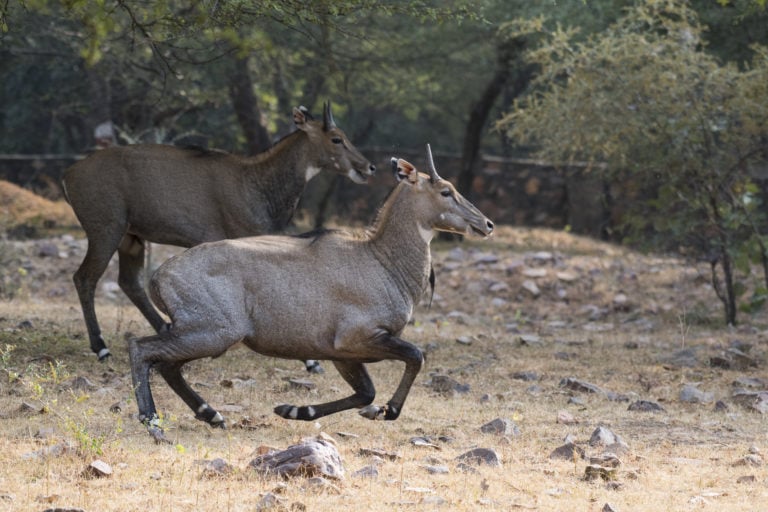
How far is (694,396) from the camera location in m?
9.31

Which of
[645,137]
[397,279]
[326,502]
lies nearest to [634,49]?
[645,137]

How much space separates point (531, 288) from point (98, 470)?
10.4m

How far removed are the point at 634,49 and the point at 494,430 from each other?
660cm

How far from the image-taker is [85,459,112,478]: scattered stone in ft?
19.5

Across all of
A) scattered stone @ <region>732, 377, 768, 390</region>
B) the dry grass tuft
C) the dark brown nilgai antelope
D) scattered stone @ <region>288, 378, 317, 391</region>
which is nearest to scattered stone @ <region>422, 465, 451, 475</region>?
scattered stone @ <region>288, 378, 317, 391</region>

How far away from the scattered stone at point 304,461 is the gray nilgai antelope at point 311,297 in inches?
40.1

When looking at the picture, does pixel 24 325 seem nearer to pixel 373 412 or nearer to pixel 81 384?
pixel 81 384

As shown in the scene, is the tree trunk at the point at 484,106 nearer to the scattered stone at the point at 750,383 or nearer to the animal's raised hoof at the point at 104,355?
the scattered stone at the point at 750,383

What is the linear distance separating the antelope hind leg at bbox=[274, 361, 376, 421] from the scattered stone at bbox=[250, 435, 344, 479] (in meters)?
1.41

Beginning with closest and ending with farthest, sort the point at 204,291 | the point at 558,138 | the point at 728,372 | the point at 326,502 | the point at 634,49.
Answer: the point at 326,502, the point at 204,291, the point at 728,372, the point at 634,49, the point at 558,138

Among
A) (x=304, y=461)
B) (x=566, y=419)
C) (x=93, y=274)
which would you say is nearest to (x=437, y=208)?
(x=566, y=419)

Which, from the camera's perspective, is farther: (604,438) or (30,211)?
(30,211)

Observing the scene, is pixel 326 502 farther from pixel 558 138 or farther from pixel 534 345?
pixel 558 138

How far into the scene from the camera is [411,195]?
8.02 meters
